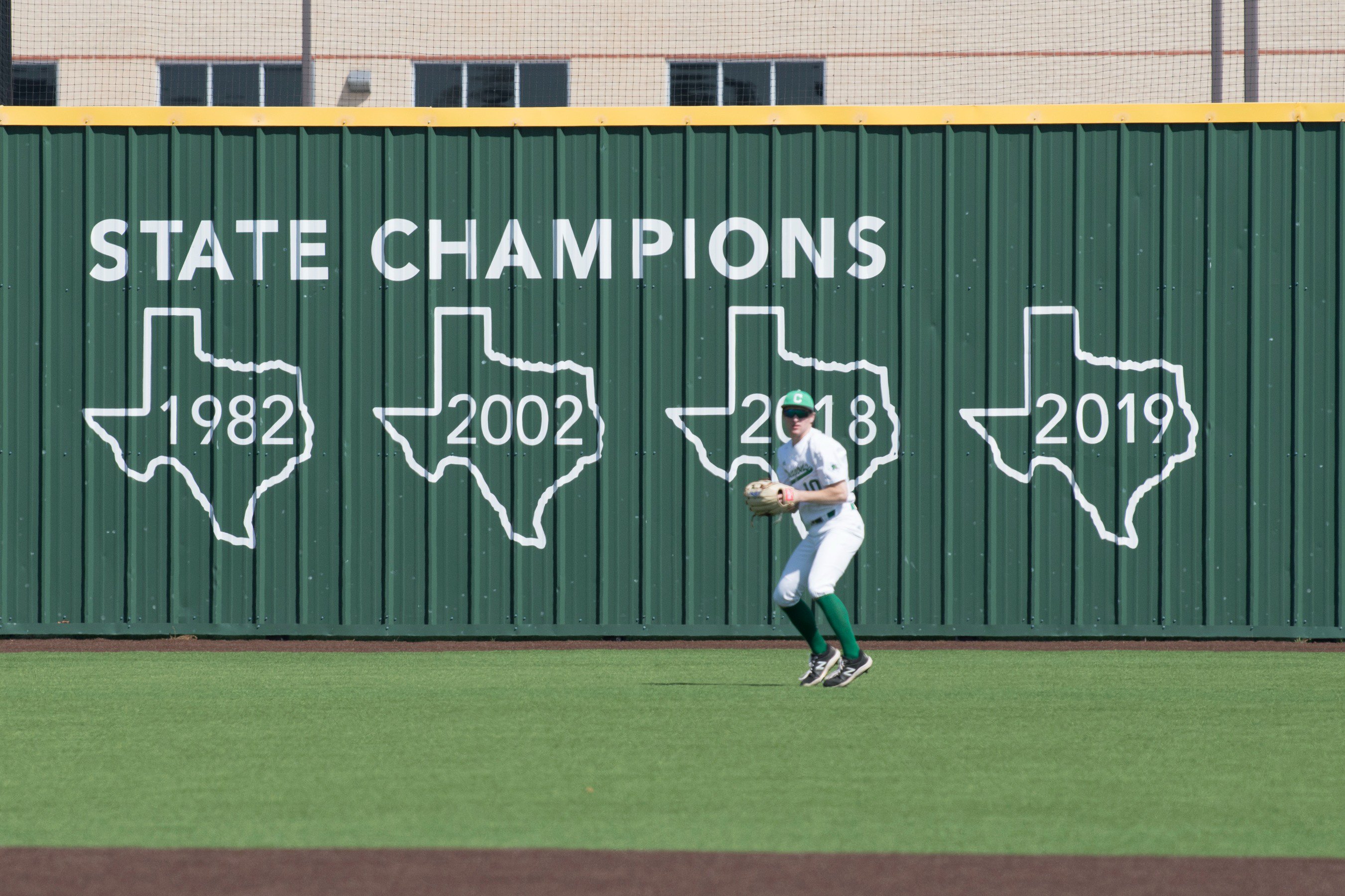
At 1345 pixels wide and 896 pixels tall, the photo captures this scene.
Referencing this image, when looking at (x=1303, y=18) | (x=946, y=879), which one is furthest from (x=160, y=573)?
(x=1303, y=18)

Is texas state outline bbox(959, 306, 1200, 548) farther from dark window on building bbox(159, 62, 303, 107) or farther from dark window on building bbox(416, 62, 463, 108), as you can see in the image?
dark window on building bbox(159, 62, 303, 107)

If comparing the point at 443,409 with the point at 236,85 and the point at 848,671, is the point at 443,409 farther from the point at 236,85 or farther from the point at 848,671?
the point at 236,85

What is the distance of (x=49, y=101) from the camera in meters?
23.7

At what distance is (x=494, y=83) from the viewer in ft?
77.4

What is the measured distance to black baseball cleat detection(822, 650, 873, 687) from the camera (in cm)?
968

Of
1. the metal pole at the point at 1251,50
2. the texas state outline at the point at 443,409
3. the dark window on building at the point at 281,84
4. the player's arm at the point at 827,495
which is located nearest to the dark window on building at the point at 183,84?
the dark window on building at the point at 281,84

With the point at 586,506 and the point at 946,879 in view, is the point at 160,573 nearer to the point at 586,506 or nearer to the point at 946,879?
the point at 586,506

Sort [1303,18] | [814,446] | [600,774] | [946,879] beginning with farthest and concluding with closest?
[1303,18] → [814,446] → [600,774] → [946,879]

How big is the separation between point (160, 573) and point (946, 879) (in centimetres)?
874

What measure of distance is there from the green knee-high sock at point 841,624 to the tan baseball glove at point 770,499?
0.54m

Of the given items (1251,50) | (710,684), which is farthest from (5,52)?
(1251,50)

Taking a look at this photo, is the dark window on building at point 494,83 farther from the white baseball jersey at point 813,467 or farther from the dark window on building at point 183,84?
the white baseball jersey at point 813,467

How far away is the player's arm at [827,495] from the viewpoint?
9.78 m

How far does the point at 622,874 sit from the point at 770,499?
4735 millimetres
